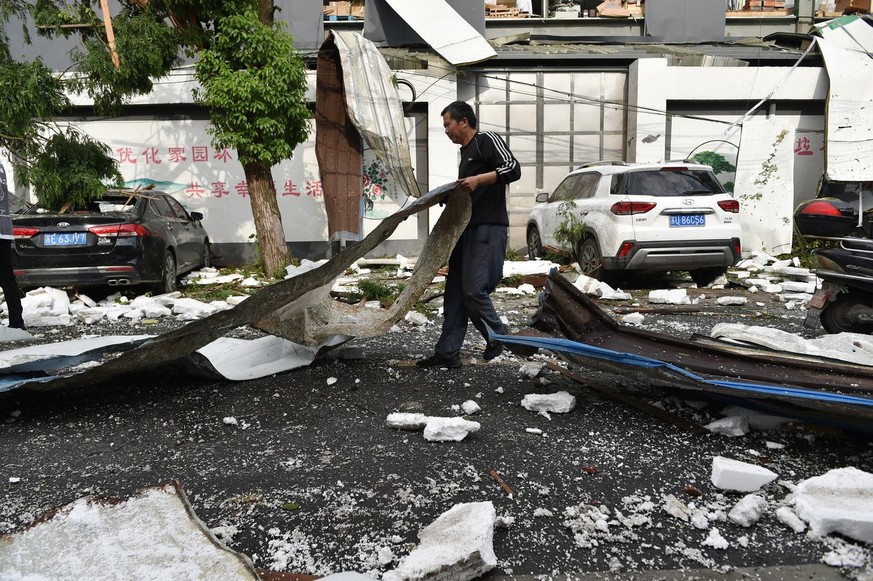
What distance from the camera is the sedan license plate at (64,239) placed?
317 inches

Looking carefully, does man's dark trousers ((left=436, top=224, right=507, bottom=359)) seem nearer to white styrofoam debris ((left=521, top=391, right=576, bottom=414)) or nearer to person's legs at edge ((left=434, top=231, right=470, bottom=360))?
person's legs at edge ((left=434, top=231, right=470, bottom=360))

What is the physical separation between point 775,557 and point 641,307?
546 centimetres

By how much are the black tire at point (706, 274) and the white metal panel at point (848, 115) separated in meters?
5.10

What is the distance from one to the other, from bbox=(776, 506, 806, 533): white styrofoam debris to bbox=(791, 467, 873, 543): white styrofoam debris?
0.08 feet

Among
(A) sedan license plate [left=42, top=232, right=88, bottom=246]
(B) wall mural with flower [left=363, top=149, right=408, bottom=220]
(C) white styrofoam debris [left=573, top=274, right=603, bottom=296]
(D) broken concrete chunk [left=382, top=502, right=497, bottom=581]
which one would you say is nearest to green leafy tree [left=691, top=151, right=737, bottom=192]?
(B) wall mural with flower [left=363, top=149, right=408, bottom=220]

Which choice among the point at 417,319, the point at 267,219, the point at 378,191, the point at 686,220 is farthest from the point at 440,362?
the point at 378,191

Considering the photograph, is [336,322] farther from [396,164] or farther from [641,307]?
[396,164]

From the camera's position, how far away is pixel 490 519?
7.95 ft

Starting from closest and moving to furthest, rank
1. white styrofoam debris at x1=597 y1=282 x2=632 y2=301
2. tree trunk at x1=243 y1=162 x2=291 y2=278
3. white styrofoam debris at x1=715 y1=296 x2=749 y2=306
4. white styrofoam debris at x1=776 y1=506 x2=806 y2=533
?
white styrofoam debris at x1=776 y1=506 x2=806 y2=533
white styrofoam debris at x1=715 y1=296 x2=749 y2=306
white styrofoam debris at x1=597 y1=282 x2=632 y2=301
tree trunk at x1=243 y1=162 x2=291 y2=278

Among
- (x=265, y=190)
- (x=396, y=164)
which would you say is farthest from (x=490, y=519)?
(x=396, y=164)

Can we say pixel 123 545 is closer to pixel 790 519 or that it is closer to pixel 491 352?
pixel 790 519

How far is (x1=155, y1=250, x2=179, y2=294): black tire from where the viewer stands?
9.05 m

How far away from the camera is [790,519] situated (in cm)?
255

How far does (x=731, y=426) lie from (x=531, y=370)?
1420mm
